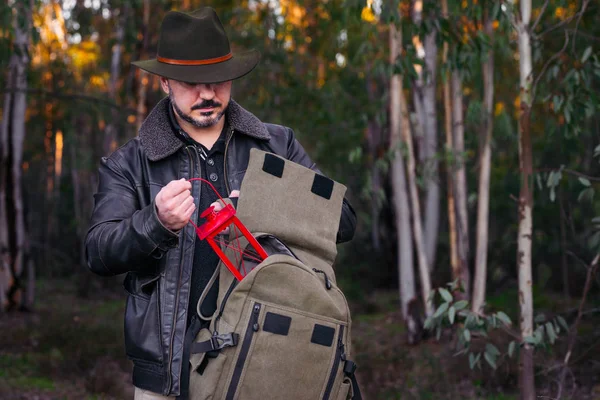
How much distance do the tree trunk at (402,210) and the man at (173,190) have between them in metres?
6.25

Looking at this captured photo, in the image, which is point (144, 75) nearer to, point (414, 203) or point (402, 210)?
point (402, 210)

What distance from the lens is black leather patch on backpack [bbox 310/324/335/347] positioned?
103 inches

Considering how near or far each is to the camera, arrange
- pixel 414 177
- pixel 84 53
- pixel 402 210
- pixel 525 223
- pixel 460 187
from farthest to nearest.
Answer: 1. pixel 84 53
2. pixel 402 210
3. pixel 414 177
4. pixel 460 187
5. pixel 525 223

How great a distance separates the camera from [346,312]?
272 cm

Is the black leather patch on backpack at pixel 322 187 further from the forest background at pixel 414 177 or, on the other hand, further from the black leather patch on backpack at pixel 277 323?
the forest background at pixel 414 177

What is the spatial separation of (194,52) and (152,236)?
29.4 inches

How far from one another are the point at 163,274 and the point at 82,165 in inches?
700

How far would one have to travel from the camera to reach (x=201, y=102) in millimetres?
2918

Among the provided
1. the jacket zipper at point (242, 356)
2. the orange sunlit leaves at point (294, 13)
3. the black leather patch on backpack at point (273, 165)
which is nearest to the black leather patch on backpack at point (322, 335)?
the jacket zipper at point (242, 356)

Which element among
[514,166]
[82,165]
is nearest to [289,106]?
[514,166]

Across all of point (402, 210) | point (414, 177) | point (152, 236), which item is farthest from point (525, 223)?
point (402, 210)

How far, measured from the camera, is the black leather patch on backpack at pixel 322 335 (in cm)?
262

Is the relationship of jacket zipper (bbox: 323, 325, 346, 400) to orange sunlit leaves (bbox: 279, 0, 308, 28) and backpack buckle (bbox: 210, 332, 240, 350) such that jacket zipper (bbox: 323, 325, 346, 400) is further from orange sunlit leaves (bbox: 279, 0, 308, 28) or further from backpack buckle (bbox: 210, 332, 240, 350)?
orange sunlit leaves (bbox: 279, 0, 308, 28)

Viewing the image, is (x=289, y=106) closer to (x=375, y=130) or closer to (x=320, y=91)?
(x=320, y=91)
